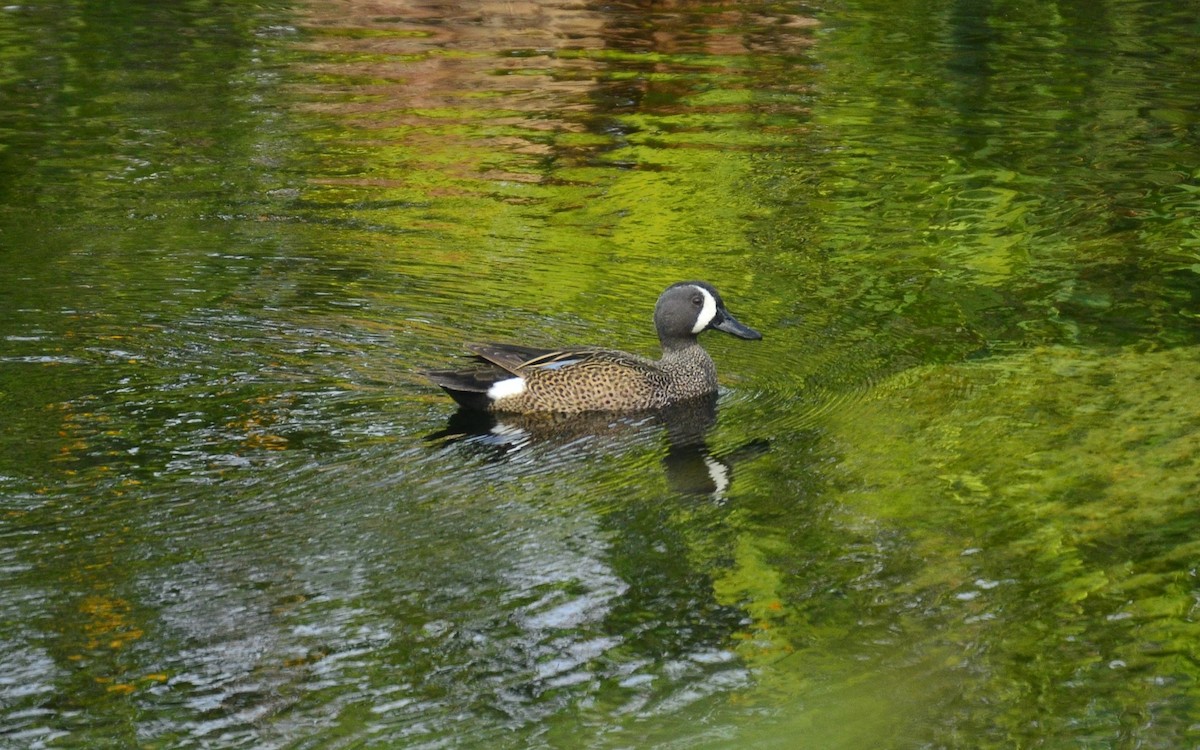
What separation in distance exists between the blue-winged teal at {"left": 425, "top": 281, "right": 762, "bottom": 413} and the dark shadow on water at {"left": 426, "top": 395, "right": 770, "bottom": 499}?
0.07 metres

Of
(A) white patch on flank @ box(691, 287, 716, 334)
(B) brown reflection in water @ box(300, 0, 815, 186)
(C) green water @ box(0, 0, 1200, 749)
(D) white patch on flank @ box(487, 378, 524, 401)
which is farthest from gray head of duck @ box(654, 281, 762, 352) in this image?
(B) brown reflection in water @ box(300, 0, 815, 186)

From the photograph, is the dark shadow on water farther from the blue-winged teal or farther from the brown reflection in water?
the brown reflection in water

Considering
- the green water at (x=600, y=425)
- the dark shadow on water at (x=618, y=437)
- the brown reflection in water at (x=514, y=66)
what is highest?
the brown reflection in water at (x=514, y=66)

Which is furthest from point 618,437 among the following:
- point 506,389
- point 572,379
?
point 506,389

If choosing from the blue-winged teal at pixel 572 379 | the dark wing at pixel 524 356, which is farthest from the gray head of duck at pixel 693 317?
the dark wing at pixel 524 356

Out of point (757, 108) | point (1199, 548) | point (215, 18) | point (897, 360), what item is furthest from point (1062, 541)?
point (215, 18)

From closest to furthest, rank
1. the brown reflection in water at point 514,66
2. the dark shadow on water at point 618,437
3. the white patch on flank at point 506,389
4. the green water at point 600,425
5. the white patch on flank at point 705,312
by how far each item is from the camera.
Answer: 1. the green water at point 600,425
2. the dark shadow on water at point 618,437
3. the white patch on flank at point 506,389
4. the white patch on flank at point 705,312
5. the brown reflection in water at point 514,66

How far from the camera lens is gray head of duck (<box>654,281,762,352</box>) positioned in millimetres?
10414

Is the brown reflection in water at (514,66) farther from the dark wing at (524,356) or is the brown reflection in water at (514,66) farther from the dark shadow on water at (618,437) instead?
the dark shadow on water at (618,437)

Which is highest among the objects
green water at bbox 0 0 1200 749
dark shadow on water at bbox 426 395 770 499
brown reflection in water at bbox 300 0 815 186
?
brown reflection in water at bbox 300 0 815 186

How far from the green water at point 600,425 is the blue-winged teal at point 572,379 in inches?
8.6

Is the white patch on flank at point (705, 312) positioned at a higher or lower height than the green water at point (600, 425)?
higher

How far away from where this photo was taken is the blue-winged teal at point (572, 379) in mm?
9758

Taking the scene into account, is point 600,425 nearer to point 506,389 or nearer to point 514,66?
point 506,389
